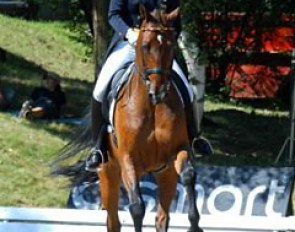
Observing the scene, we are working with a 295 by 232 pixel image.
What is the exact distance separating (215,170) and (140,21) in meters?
3.48

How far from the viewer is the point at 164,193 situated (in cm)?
580

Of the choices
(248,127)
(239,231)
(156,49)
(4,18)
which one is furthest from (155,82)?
(4,18)

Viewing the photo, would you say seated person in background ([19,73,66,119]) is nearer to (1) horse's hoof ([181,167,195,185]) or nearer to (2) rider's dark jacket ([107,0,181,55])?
(2) rider's dark jacket ([107,0,181,55])

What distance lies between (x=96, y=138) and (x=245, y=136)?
6.56 metres

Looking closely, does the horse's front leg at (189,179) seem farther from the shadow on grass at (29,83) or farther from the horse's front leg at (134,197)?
the shadow on grass at (29,83)

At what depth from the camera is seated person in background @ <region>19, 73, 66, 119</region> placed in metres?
11.7

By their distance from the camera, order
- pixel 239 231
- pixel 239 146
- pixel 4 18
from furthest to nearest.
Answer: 1. pixel 4 18
2. pixel 239 146
3. pixel 239 231

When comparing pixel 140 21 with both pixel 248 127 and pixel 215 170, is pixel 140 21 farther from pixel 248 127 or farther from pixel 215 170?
pixel 248 127

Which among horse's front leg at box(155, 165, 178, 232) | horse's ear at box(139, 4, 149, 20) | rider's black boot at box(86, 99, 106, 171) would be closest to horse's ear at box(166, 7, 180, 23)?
horse's ear at box(139, 4, 149, 20)

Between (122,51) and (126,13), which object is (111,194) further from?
(126,13)

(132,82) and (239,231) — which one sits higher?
(132,82)

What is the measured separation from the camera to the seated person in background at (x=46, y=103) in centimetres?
1166

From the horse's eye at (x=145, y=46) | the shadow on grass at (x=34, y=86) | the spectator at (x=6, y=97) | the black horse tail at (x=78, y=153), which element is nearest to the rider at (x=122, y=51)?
the horse's eye at (x=145, y=46)

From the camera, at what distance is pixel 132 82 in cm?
560
